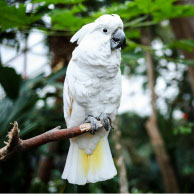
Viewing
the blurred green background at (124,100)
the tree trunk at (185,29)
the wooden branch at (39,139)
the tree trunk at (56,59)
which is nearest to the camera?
the wooden branch at (39,139)

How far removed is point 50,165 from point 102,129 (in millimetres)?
1283

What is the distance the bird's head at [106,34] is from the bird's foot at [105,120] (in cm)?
25

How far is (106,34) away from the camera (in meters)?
0.97

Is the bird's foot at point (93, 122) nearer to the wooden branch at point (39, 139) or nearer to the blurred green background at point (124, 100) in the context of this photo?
the wooden branch at point (39, 139)

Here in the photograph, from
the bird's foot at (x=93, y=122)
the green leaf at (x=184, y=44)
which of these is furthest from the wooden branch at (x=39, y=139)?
the green leaf at (x=184, y=44)

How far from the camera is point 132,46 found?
1.55 metres

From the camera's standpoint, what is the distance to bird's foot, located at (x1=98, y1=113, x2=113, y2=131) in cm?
102

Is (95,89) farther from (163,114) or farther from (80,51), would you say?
(163,114)

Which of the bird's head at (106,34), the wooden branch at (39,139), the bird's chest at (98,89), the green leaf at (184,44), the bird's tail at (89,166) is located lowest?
the bird's tail at (89,166)

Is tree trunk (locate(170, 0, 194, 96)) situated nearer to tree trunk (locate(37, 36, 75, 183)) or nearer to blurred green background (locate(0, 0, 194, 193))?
blurred green background (locate(0, 0, 194, 193))

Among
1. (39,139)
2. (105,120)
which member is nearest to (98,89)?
(105,120)

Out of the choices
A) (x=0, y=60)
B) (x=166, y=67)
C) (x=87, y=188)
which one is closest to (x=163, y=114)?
(x=166, y=67)

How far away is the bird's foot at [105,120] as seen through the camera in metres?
1.02

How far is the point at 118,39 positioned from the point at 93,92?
0.22 m
